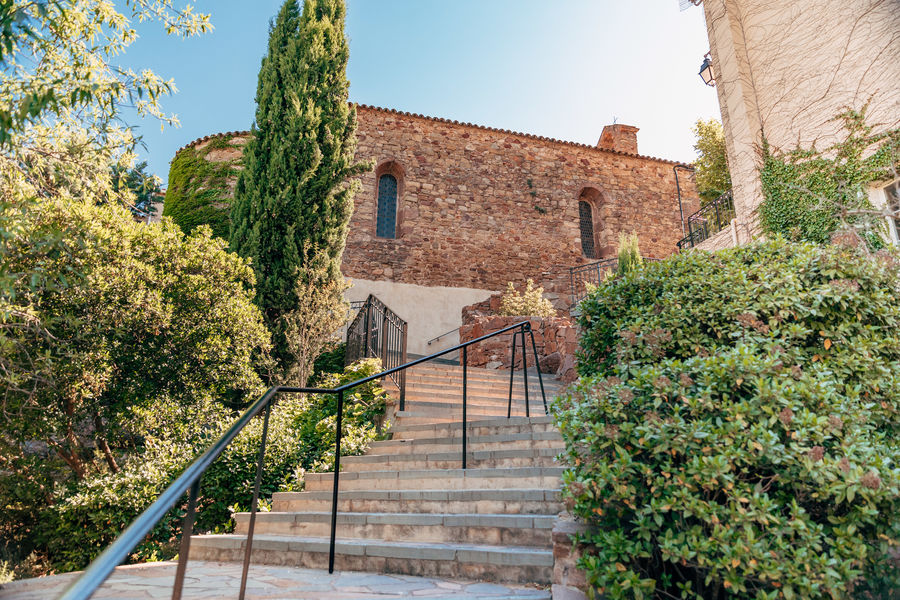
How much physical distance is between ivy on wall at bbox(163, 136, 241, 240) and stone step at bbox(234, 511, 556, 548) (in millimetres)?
10686

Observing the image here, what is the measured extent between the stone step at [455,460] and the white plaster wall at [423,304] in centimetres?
890

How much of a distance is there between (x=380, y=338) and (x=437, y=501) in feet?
16.2

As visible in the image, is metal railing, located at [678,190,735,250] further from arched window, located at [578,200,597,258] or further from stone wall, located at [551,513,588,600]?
stone wall, located at [551,513,588,600]

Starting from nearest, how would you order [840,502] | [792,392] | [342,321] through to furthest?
[840,502] < [792,392] < [342,321]

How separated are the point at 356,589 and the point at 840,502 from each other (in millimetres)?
2319

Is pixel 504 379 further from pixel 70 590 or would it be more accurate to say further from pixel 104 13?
pixel 70 590

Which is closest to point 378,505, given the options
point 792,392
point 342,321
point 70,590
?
point 792,392

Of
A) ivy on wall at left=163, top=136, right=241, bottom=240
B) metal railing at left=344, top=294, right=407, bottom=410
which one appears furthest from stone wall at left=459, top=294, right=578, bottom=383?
ivy on wall at left=163, top=136, right=241, bottom=240

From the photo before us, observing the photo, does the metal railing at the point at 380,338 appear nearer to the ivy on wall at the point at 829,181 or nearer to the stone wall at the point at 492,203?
the stone wall at the point at 492,203

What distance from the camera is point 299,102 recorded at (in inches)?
412

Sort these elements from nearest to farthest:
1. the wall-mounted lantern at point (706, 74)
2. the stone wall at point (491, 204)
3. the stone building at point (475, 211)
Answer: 1. the wall-mounted lantern at point (706, 74)
2. the stone building at point (475, 211)
3. the stone wall at point (491, 204)

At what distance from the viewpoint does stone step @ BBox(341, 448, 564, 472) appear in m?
4.33

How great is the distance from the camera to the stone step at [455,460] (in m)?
4.33

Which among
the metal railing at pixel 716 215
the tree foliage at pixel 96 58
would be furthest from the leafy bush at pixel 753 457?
the metal railing at pixel 716 215
